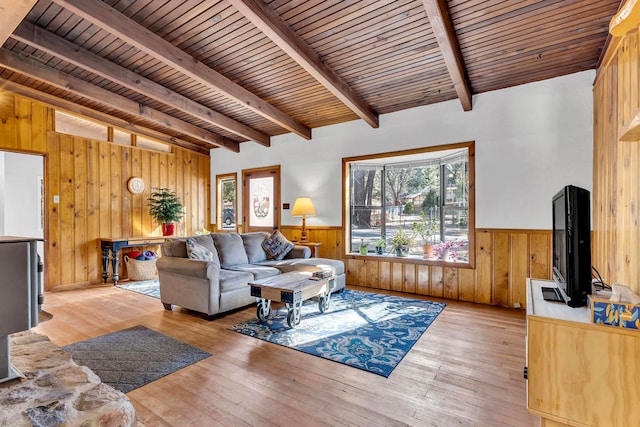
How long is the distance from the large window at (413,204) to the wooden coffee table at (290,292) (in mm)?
1859

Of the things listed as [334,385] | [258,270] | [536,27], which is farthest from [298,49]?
[334,385]

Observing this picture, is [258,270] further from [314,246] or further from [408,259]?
[408,259]

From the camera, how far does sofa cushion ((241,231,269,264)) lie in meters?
4.61

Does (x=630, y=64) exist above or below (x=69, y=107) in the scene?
below

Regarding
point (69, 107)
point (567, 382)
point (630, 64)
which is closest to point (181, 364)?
point (567, 382)

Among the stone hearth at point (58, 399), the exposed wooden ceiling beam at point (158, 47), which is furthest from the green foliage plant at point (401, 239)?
the stone hearth at point (58, 399)

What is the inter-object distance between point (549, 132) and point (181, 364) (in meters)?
4.38

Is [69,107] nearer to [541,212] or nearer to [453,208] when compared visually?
[453,208]

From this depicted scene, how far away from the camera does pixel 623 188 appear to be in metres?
2.03

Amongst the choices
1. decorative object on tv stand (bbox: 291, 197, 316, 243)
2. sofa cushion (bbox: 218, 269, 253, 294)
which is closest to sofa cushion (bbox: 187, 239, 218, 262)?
sofa cushion (bbox: 218, 269, 253, 294)

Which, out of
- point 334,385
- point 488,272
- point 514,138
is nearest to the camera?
point 334,385

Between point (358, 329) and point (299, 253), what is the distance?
199 cm

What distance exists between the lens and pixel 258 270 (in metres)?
3.91

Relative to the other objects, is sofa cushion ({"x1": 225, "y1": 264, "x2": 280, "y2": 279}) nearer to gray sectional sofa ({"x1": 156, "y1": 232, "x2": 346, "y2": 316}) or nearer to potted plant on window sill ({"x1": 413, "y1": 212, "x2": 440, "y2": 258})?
gray sectional sofa ({"x1": 156, "y1": 232, "x2": 346, "y2": 316})
